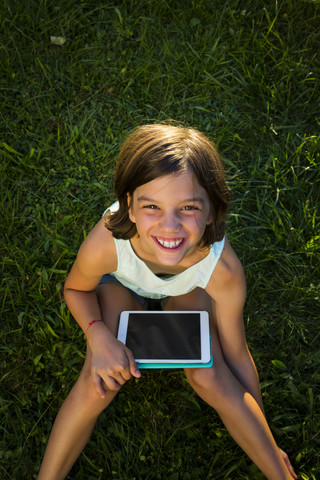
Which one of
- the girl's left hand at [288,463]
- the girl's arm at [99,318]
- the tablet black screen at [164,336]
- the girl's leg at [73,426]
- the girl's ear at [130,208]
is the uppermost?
the girl's ear at [130,208]

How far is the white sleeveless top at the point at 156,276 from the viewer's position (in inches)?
Result: 89.1

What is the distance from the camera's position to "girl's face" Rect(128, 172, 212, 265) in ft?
6.22

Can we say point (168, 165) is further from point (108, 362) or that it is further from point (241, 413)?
point (241, 413)

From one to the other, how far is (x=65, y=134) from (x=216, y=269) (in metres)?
1.71

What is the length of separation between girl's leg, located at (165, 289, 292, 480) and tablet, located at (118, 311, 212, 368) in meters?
0.08

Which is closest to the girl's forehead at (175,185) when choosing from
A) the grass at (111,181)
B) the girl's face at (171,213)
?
the girl's face at (171,213)

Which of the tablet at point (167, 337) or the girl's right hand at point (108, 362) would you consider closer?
the girl's right hand at point (108, 362)

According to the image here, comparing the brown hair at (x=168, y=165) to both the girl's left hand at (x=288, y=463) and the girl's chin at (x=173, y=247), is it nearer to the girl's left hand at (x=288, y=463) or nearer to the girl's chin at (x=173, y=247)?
the girl's chin at (x=173, y=247)

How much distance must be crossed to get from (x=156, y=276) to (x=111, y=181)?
3.70 ft

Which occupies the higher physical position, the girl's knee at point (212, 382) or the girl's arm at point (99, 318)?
the girl's arm at point (99, 318)

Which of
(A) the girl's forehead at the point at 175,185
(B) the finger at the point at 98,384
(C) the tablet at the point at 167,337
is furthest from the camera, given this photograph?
(C) the tablet at the point at 167,337

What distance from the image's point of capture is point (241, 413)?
2.29 metres

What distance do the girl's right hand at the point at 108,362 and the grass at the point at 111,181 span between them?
481 millimetres

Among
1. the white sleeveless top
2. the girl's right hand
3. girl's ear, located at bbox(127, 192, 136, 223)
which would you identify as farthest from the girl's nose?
the girl's right hand
